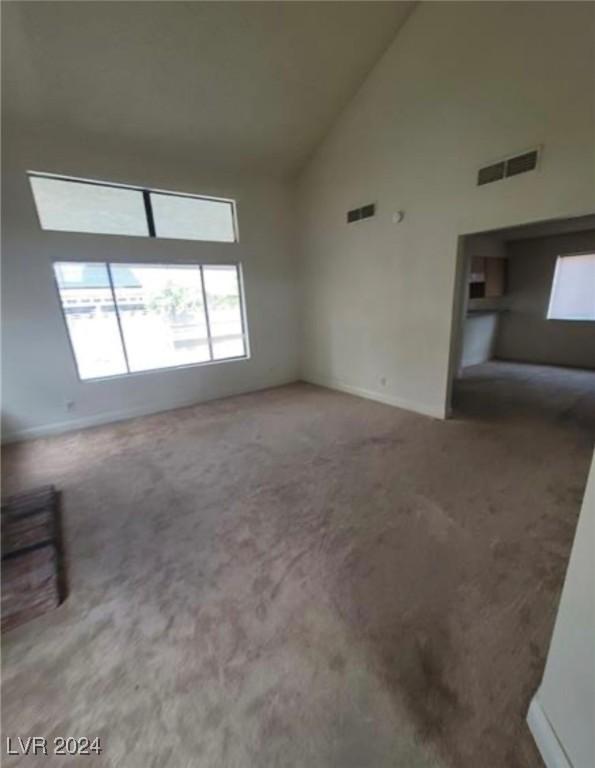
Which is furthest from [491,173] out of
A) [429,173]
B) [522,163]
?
[429,173]

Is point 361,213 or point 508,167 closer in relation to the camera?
point 508,167

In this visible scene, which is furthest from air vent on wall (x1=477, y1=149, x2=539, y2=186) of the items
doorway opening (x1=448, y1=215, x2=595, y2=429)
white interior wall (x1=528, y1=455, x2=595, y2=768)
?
white interior wall (x1=528, y1=455, x2=595, y2=768)

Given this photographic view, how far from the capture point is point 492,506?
246 centimetres

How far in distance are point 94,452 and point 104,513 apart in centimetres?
134

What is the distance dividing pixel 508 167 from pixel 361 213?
1.89 metres

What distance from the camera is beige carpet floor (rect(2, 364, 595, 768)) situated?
4.01ft

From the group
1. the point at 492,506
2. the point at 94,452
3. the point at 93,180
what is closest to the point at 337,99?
the point at 93,180

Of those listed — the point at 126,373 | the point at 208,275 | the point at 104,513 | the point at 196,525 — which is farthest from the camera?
the point at 208,275

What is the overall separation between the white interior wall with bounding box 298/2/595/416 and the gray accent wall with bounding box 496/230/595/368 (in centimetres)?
434

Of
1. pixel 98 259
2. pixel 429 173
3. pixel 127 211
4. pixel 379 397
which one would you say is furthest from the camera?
pixel 379 397

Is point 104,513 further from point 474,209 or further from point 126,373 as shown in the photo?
point 474,209

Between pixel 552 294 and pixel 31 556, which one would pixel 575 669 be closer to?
pixel 31 556

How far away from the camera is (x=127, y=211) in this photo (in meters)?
4.35

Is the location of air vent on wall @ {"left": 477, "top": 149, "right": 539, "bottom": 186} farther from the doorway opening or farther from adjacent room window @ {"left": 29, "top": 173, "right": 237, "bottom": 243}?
adjacent room window @ {"left": 29, "top": 173, "right": 237, "bottom": 243}
